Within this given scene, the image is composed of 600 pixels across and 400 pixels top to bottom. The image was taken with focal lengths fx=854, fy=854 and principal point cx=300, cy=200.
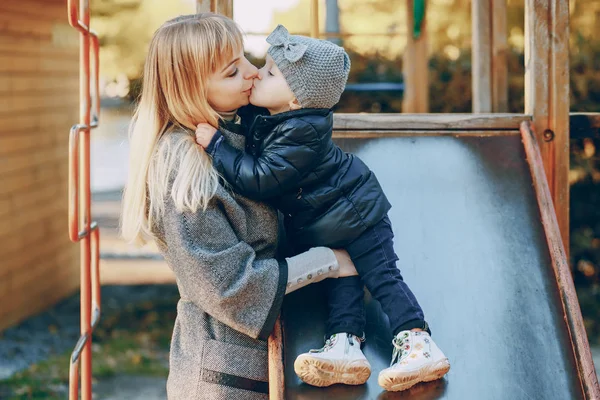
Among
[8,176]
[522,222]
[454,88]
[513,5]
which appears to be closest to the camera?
[522,222]

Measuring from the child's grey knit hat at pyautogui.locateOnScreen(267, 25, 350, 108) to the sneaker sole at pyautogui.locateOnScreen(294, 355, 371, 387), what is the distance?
0.67 m

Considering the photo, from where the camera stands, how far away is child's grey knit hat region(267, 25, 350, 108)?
2.27m

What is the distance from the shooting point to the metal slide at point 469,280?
2.32 meters

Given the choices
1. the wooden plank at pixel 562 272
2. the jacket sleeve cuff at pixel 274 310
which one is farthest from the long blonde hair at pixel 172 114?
the wooden plank at pixel 562 272

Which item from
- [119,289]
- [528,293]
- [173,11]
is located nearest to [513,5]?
[119,289]

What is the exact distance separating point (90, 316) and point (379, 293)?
3.52 feet

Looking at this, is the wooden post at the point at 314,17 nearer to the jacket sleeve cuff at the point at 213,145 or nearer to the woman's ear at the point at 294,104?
the woman's ear at the point at 294,104

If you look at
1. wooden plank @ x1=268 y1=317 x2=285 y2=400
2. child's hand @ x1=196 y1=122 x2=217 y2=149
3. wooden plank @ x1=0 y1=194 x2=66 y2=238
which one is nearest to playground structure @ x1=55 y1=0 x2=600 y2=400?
wooden plank @ x1=268 y1=317 x2=285 y2=400

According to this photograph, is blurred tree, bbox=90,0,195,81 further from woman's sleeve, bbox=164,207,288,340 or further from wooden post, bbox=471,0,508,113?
woman's sleeve, bbox=164,207,288,340

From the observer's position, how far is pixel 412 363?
2203 mm

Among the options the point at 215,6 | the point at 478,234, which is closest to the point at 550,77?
the point at 478,234

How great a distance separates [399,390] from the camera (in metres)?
2.22

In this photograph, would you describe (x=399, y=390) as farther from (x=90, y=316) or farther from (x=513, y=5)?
(x=513, y=5)

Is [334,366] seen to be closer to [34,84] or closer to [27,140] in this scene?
[27,140]
